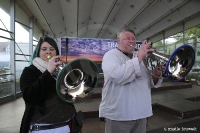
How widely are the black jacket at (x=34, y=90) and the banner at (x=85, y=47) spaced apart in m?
4.19

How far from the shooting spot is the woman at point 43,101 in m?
0.98

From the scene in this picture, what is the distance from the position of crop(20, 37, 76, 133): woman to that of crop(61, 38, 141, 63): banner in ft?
13.6

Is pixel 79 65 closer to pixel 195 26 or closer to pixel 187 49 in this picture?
pixel 187 49

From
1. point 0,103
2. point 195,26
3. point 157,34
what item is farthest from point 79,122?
point 157,34

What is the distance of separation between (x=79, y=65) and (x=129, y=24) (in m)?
8.78

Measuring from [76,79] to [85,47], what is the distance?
14.1 feet

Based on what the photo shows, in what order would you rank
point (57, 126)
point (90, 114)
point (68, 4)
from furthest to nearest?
point (68, 4), point (90, 114), point (57, 126)

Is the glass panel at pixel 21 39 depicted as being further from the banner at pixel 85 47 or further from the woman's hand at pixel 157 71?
the woman's hand at pixel 157 71

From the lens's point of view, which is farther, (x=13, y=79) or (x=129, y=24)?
(x=129, y=24)

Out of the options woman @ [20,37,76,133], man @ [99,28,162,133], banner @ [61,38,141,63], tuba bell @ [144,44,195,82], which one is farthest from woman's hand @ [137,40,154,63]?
banner @ [61,38,141,63]

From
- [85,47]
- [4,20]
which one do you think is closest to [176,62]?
[85,47]

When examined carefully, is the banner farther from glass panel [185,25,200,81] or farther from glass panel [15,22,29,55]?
glass panel [185,25,200,81]

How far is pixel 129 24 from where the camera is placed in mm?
9227

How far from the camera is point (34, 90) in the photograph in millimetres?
968
